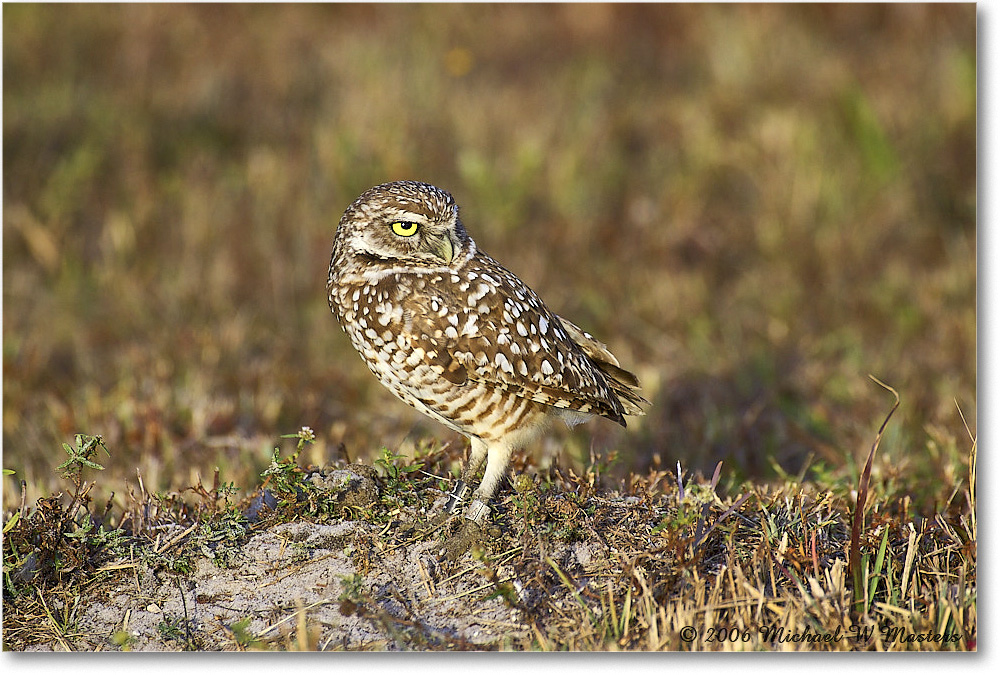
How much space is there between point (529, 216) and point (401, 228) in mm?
3525

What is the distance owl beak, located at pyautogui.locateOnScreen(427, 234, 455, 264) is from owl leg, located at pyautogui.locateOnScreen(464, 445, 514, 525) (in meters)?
0.53

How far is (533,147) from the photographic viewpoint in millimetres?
6062

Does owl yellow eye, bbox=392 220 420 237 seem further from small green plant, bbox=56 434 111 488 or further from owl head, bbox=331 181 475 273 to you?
small green plant, bbox=56 434 111 488

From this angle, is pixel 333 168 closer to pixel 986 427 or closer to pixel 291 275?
pixel 291 275

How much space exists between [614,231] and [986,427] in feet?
10.6

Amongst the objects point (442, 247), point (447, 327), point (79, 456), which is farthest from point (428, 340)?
point (79, 456)

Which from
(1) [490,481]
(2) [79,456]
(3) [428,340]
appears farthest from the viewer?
(1) [490,481]

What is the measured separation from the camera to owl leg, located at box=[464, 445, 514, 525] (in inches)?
107

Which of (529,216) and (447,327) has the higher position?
(529,216)

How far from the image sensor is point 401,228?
2.57 m

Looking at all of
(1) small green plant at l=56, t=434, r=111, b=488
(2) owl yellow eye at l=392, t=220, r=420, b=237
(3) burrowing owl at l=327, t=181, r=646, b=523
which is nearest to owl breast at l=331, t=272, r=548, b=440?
(3) burrowing owl at l=327, t=181, r=646, b=523

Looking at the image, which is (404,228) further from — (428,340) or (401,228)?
(428,340)

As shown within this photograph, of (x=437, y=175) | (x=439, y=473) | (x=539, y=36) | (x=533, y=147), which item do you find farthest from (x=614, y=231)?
(x=439, y=473)

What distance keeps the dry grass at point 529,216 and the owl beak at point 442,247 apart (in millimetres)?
777
